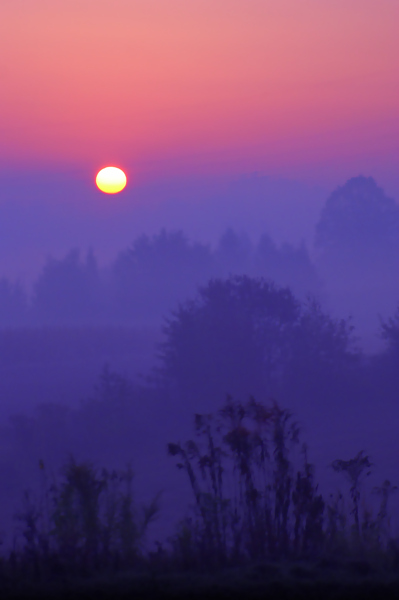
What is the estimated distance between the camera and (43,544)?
421 cm

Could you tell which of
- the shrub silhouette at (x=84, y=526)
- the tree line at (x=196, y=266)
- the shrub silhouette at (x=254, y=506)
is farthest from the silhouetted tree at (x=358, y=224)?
the shrub silhouette at (x=84, y=526)

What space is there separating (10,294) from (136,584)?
45.8 metres

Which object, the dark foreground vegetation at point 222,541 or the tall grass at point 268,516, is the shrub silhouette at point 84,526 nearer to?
the dark foreground vegetation at point 222,541

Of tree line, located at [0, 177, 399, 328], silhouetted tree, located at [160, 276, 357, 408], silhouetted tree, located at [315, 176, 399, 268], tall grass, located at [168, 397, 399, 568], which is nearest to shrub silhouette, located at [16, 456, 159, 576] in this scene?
tall grass, located at [168, 397, 399, 568]

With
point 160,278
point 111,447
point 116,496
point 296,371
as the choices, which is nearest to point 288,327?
point 296,371

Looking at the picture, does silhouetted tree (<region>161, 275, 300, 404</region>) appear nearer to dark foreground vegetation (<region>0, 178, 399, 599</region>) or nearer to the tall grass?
dark foreground vegetation (<region>0, 178, 399, 599</region>)

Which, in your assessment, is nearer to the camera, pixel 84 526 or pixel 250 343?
pixel 84 526

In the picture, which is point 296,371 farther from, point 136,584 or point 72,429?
point 136,584

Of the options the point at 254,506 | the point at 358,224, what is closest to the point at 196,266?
the point at 358,224

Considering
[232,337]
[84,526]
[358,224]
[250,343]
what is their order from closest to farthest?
[84,526]
[250,343]
[232,337]
[358,224]

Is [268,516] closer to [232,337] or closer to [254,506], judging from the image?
[254,506]

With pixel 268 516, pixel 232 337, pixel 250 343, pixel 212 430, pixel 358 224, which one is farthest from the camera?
pixel 358 224

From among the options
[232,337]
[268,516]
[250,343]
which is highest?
[232,337]

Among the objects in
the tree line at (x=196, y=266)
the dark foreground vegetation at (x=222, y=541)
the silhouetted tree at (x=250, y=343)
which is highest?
the tree line at (x=196, y=266)
